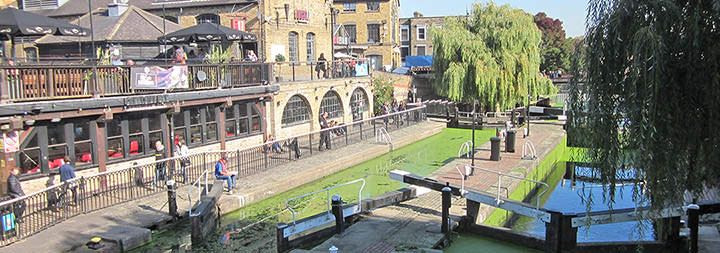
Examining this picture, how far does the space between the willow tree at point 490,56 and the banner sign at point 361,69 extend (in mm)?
4001

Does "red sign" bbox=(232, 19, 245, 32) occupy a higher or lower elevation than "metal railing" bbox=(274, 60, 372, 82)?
higher

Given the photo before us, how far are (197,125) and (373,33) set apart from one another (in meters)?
31.7

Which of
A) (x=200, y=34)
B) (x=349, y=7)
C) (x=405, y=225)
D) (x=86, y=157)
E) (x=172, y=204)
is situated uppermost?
(x=349, y=7)

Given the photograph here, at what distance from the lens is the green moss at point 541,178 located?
1426 centimetres

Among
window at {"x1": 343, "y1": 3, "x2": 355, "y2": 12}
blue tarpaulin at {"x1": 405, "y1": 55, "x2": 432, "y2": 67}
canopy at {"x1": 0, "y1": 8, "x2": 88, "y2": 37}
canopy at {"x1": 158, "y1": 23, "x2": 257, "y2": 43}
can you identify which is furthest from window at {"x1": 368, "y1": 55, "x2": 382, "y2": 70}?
canopy at {"x1": 0, "y1": 8, "x2": 88, "y2": 37}

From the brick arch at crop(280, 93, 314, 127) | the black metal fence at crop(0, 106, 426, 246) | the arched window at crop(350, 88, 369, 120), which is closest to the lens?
the black metal fence at crop(0, 106, 426, 246)

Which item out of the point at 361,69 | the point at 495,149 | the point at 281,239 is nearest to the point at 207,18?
the point at 361,69

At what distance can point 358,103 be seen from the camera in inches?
1179

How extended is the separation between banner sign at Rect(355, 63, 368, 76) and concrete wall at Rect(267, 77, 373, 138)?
0.27m

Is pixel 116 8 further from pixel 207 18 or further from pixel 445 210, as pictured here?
pixel 445 210

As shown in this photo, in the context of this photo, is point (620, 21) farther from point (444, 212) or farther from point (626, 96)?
point (444, 212)

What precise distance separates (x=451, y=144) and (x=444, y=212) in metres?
→ 14.7

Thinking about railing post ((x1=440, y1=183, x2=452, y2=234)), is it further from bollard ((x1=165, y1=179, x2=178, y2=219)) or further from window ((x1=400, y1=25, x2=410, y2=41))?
window ((x1=400, y1=25, x2=410, y2=41))

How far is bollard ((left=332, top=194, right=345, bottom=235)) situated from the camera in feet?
35.7
